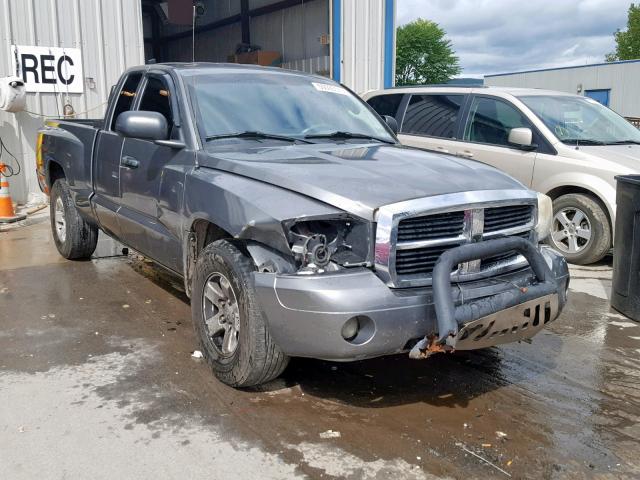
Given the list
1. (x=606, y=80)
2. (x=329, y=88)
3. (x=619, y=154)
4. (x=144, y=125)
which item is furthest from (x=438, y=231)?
(x=606, y=80)

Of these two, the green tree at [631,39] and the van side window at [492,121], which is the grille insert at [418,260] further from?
the green tree at [631,39]

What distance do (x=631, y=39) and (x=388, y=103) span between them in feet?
179

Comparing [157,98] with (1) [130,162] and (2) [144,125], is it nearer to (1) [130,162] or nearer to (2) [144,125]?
(1) [130,162]

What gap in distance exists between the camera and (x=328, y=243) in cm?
309

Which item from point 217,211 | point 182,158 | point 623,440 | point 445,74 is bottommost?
point 623,440

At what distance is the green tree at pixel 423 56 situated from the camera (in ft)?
207

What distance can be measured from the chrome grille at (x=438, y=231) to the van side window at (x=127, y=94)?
3018mm

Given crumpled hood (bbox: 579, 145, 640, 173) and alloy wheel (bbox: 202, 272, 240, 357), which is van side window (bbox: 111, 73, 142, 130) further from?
crumpled hood (bbox: 579, 145, 640, 173)

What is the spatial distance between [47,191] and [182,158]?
3.55 metres

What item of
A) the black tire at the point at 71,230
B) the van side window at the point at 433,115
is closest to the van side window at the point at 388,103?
the van side window at the point at 433,115

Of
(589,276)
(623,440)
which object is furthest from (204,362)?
(589,276)

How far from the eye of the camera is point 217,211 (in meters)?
3.50

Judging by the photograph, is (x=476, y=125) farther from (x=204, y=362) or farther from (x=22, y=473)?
(x=22, y=473)

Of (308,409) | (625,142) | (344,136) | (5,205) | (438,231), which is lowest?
(308,409)
